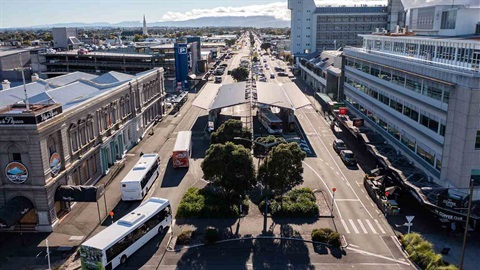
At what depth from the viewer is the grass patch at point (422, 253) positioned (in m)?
32.5

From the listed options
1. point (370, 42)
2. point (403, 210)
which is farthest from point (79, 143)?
point (370, 42)

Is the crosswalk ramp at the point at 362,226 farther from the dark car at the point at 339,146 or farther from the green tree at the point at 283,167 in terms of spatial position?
the dark car at the point at 339,146

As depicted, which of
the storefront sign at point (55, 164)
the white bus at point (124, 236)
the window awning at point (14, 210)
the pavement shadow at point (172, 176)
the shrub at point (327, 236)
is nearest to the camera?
the white bus at point (124, 236)

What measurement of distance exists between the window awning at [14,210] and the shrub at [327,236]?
2849cm

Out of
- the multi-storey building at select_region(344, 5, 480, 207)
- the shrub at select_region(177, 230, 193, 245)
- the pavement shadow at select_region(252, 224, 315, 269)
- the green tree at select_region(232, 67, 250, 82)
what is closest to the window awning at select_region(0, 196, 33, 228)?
the shrub at select_region(177, 230, 193, 245)

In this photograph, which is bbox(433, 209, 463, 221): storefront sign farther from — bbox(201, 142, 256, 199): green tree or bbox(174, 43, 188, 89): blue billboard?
bbox(174, 43, 188, 89): blue billboard

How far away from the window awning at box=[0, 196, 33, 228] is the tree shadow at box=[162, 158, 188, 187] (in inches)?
669

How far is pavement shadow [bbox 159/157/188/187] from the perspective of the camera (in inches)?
2087

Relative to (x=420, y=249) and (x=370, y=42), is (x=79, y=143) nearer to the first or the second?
(x=420, y=249)

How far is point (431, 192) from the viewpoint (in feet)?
133

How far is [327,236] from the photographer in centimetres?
3775

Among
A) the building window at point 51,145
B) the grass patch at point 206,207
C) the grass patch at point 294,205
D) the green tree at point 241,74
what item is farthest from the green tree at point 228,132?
the green tree at point 241,74

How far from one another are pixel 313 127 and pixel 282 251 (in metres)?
48.5

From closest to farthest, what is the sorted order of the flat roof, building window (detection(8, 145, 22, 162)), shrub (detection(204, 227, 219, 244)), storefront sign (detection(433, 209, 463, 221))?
the flat roof → storefront sign (detection(433, 209, 463, 221)) → shrub (detection(204, 227, 219, 244)) → building window (detection(8, 145, 22, 162))
